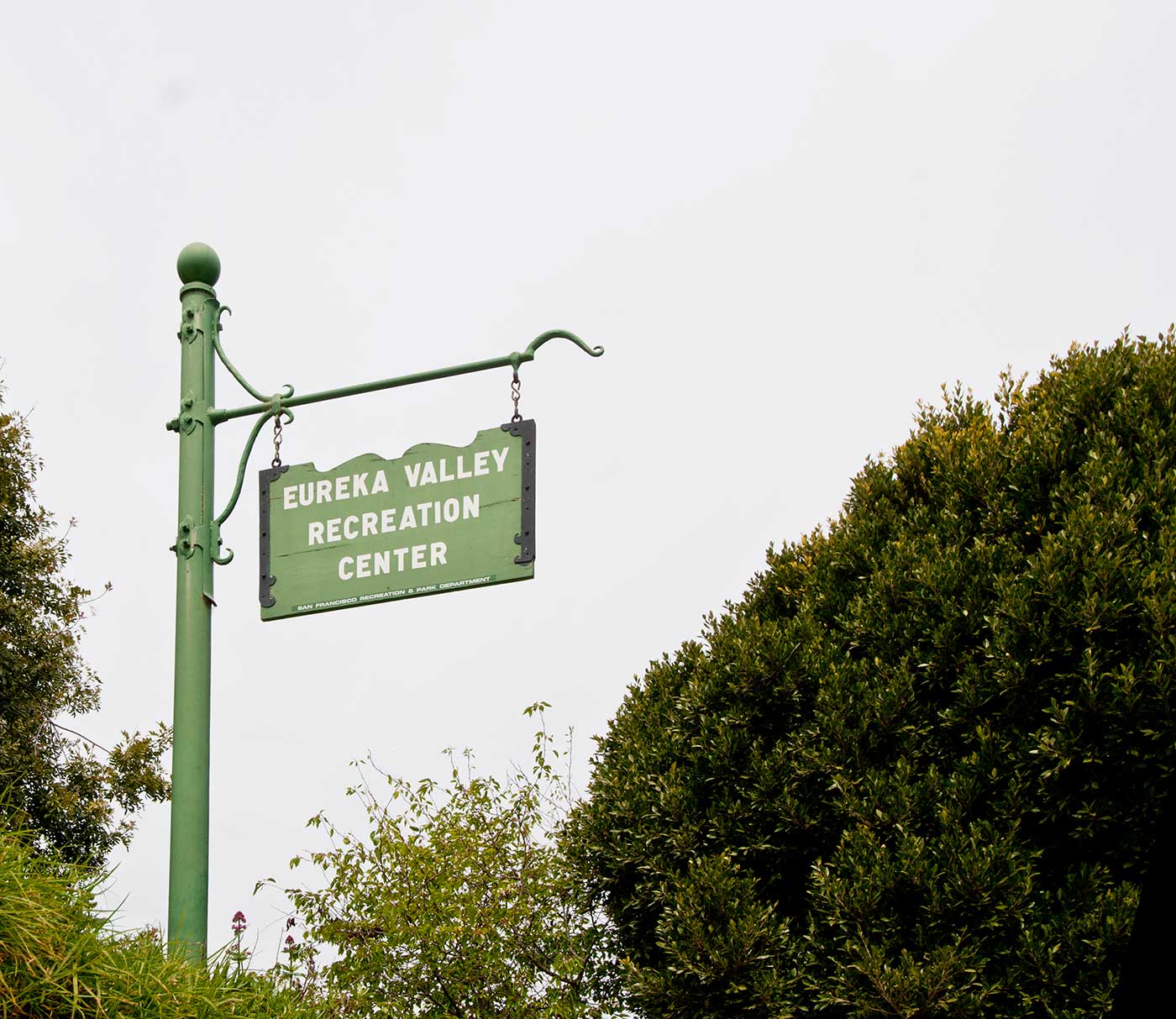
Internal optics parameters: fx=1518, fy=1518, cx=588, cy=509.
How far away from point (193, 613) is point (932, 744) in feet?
12.9

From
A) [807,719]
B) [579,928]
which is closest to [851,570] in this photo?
[807,719]

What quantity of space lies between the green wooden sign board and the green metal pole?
319mm

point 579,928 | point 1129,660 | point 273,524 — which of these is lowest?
point 579,928

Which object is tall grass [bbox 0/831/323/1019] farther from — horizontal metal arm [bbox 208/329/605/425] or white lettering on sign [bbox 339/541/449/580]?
horizontal metal arm [bbox 208/329/605/425]

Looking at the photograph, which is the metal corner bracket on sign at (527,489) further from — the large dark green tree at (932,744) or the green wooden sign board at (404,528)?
the large dark green tree at (932,744)

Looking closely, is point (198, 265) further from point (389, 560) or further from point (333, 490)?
point (389, 560)

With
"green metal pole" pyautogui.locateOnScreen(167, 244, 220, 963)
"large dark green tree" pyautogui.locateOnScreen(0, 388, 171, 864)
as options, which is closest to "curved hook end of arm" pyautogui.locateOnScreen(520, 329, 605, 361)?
"green metal pole" pyautogui.locateOnScreen(167, 244, 220, 963)

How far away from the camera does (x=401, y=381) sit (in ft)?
21.8

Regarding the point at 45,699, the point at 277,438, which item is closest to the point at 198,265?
the point at 277,438

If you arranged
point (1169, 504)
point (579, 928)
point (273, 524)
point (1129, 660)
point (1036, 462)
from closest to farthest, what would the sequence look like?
point (273, 524) → point (1129, 660) → point (1169, 504) → point (1036, 462) → point (579, 928)

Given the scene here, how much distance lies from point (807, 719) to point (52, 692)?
12.3 meters

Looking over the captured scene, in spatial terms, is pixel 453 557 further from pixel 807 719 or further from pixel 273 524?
pixel 807 719

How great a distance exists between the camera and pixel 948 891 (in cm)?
754

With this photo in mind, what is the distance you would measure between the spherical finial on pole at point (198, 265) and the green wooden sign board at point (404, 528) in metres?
1.23
